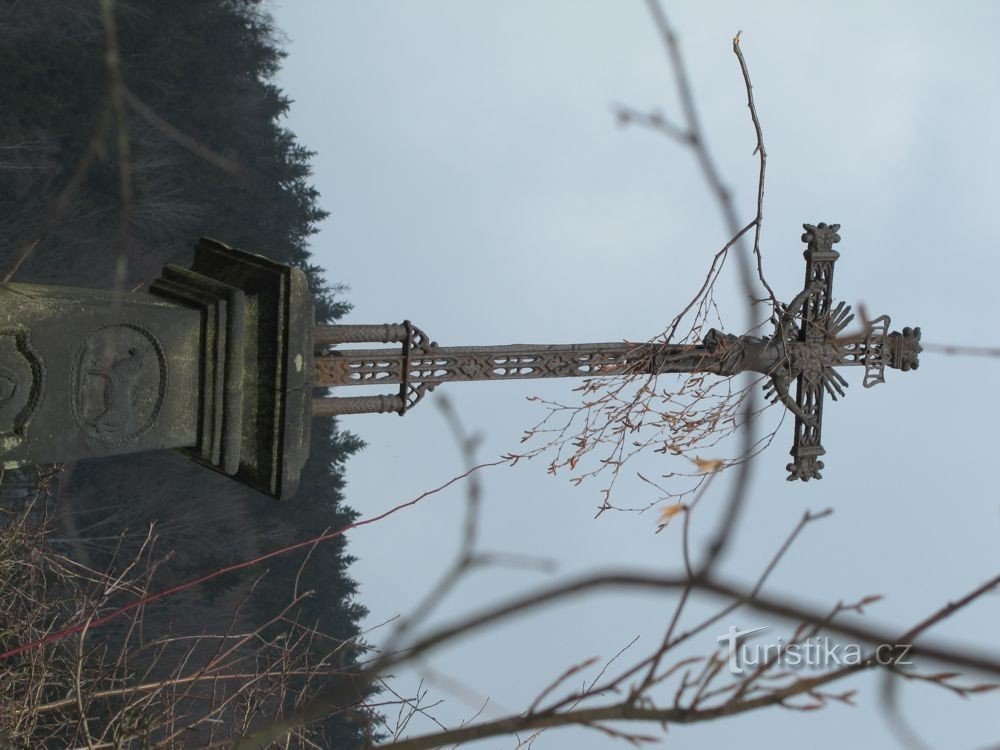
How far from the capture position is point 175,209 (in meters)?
23.5

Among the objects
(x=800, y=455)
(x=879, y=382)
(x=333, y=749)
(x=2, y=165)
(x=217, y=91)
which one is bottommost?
(x=333, y=749)

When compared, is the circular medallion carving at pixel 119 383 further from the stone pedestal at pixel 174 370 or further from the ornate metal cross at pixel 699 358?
the ornate metal cross at pixel 699 358

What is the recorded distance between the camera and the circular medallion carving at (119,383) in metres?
5.32

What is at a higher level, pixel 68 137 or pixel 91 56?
pixel 91 56

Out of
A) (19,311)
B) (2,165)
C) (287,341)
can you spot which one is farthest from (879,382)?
(2,165)

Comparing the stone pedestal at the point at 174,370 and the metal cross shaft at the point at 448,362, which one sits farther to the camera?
the metal cross shaft at the point at 448,362

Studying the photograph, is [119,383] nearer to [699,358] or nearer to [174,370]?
[174,370]

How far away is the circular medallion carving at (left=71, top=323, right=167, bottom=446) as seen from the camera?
5316mm

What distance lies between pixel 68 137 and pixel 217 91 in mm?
5543

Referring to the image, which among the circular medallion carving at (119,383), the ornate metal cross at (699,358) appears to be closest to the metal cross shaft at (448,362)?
the ornate metal cross at (699,358)

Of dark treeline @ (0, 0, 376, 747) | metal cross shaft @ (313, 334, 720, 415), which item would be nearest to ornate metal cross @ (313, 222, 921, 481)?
metal cross shaft @ (313, 334, 720, 415)

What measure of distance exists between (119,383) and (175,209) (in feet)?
63.0

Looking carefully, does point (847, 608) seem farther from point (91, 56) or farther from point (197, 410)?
point (91, 56)

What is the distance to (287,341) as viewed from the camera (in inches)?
230
